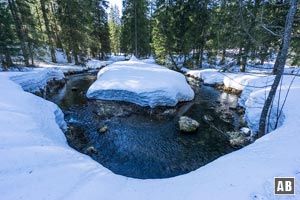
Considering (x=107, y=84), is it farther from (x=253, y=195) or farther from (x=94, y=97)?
(x=253, y=195)

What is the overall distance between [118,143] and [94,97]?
16.1 feet

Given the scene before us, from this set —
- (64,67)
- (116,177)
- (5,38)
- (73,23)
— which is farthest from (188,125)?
(73,23)

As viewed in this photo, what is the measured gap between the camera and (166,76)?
1195 cm

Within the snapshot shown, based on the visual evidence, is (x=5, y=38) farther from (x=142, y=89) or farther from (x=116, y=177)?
(x=116, y=177)

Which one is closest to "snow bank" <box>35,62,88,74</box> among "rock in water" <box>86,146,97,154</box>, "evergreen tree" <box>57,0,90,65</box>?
"evergreen tree" <box>57,0,90,65</box>

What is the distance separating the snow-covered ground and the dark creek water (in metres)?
2.08

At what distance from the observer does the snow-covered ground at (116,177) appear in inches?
108

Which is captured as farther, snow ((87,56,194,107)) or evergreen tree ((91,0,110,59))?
evergreen tree ((91,0,110,59))

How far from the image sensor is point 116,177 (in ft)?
12.3

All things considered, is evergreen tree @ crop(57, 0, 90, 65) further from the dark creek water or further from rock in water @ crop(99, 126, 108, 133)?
rock in water @ crop(99, 126, 108, 133)

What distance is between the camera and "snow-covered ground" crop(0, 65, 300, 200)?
2736 mm

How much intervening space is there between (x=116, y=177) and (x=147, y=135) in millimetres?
3838

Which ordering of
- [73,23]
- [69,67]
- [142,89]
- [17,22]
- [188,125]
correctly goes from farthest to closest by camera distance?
[73,23] < [69,67] < [17,22] < [142,89] < [188,125]

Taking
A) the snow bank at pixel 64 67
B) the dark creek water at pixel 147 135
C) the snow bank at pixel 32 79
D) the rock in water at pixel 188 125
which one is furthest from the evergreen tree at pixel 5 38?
the rock in water at pixel 188 125
